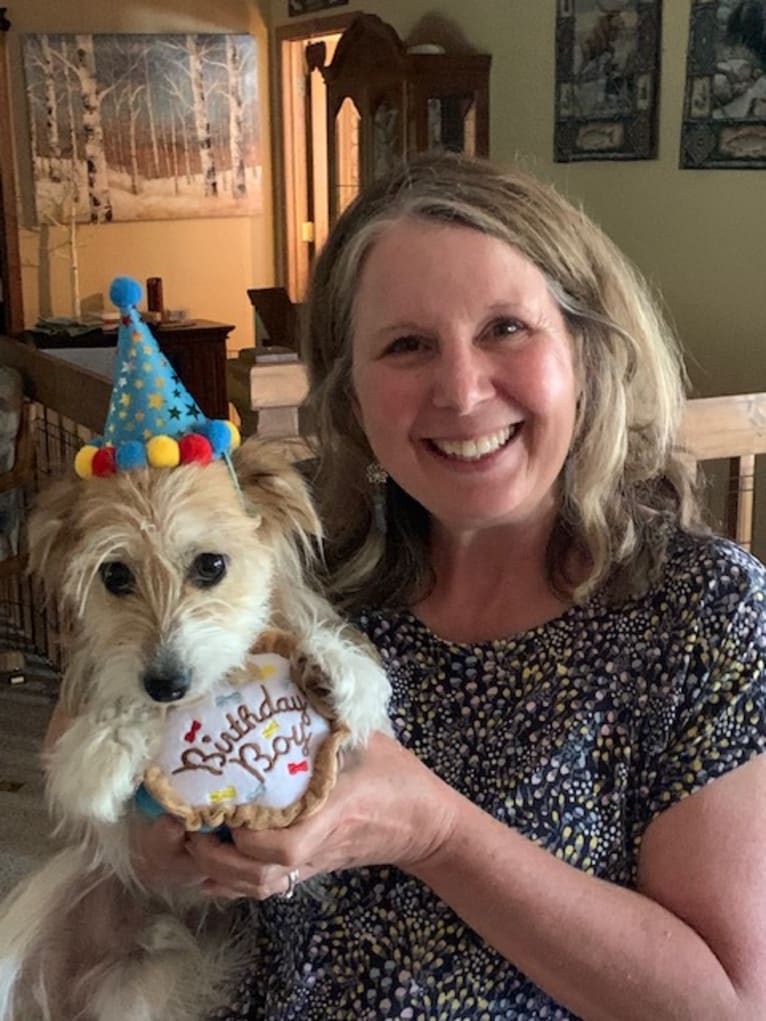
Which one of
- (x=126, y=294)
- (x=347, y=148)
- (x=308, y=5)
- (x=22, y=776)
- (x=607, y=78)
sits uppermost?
(x=308, y=5)

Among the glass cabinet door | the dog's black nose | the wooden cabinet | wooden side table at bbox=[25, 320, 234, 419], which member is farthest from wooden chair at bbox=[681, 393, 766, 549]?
wooden side table at bbox=[25, 320, 234, 419]

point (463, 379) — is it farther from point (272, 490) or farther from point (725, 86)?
point (725, 86)

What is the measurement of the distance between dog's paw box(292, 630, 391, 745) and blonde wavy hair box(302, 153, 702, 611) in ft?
0.68

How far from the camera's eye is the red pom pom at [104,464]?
1027 mm

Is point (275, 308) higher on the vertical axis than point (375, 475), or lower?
lower

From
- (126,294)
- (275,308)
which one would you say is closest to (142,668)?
(126,294)

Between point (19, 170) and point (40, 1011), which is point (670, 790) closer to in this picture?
point (40, 1011)

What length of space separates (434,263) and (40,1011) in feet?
2.79

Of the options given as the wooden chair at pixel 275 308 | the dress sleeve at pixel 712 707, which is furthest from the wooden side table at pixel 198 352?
the dress sleeve at pixel 712 707

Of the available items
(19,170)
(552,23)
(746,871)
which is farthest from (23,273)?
(746,871)

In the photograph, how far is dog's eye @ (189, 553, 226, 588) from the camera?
3.34ft

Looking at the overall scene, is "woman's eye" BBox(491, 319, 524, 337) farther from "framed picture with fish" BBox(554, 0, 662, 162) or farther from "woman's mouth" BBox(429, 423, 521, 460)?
"framed picture with fish" BBox(554, 0, 662, 162)

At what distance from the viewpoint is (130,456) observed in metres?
1.01

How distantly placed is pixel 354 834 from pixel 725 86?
279 centimetres
